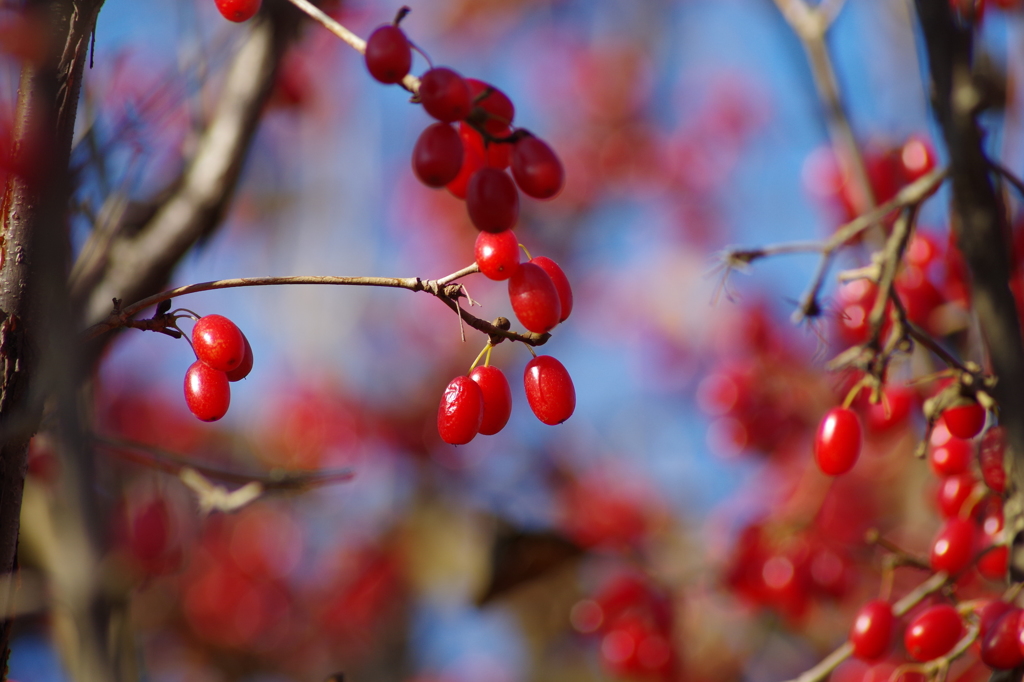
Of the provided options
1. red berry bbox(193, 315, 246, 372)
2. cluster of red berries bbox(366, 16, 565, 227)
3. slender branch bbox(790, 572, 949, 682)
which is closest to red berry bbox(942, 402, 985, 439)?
slender branch bbox(790, 572, 949, 682)

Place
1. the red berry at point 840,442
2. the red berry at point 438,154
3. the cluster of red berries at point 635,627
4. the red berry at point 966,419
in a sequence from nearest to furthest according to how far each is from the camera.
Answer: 1. the red berry at point 438,154
2. the red berry at point 966,419
3. the red berry at point 840,442
4. the cluster of red berries at point 635,627

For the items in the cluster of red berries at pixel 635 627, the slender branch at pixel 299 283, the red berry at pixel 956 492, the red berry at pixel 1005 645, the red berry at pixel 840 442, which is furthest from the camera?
the cluster of red berries at pixel 635 627

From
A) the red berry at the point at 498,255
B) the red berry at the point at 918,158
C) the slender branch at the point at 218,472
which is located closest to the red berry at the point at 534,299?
the red berry at the point at 498,255

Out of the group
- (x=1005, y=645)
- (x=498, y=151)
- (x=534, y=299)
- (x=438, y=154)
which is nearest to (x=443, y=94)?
(x=438, y=154)

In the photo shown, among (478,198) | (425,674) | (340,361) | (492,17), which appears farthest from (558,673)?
(492,17)

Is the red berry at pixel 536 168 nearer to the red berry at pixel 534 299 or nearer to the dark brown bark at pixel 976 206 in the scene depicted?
the red berry at pixel 534 299

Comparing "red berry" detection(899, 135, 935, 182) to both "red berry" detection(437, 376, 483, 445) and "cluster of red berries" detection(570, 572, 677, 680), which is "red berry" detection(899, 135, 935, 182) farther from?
"red berry" detection(437, 376, 483, 445)

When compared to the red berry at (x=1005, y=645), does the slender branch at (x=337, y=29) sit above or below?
above
